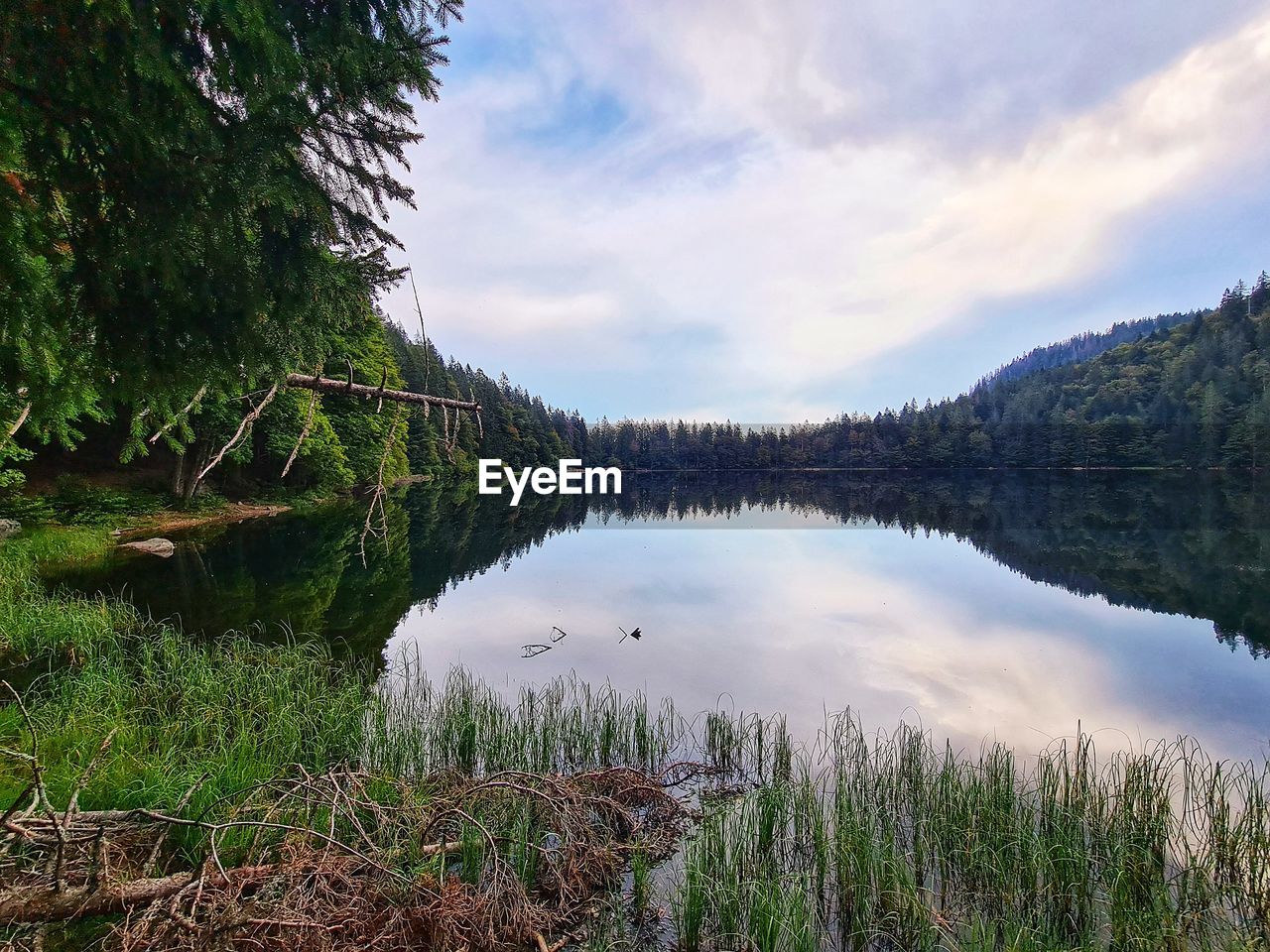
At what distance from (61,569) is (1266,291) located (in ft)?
563

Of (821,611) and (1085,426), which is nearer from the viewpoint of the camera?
(821,611)

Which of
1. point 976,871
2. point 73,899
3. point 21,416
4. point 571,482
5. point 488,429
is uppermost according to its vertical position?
point 488,429

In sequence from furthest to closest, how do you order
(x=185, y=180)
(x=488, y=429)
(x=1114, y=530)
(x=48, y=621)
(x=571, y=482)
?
(x=571, y=482)
(x=488, y=429)
(x=1114, y=530)
(x=48, y=621)
(x=185, y=180)

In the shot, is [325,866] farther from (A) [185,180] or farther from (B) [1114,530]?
(B) [1114,530]

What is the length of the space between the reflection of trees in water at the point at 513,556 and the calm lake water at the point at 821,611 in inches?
5.3

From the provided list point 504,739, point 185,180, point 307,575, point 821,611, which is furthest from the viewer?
point 307,575

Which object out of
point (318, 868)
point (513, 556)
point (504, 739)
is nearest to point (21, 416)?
point (318, 868)

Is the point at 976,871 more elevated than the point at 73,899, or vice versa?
the point at 73,899

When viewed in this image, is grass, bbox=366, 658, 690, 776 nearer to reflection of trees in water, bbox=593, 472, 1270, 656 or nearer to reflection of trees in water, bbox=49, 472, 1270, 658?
reflection of trees in water, bbox=49, 472, 1270, 658

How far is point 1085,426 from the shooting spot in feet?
331

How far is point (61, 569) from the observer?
53.4ft

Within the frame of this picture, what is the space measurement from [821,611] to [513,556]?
13032mm

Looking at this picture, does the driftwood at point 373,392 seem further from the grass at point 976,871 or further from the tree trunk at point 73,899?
the grass at point 976,871

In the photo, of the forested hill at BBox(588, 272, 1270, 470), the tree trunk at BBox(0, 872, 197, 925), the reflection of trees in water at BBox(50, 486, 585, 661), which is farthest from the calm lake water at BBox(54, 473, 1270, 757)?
the forested hill at BBox(588, 272, 1270, 470)
